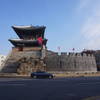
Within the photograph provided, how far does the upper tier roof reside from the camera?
170 feet

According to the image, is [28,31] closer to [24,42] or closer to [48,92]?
[24,42]

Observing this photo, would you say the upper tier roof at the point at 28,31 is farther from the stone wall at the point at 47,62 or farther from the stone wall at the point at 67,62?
the stone wall at the point at 67,62

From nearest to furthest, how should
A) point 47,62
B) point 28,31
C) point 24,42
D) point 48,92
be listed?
point 48,92 → point 47,62 → point 24,42 → point 28,31

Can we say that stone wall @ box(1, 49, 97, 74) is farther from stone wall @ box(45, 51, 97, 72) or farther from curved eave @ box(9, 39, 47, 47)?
curved eave @ box(9, 39, 47, 47)

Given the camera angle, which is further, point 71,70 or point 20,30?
point 20,30

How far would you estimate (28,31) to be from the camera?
172 feet

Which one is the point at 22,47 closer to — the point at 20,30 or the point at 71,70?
the point at 20,30

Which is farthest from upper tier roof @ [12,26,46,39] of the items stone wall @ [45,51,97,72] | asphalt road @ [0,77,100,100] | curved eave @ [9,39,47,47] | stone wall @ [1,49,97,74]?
asphalt road @ [0,77,100,100]

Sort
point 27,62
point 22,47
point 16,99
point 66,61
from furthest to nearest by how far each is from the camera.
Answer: point 22,47
point 66,61
point 27,62
point 16,99

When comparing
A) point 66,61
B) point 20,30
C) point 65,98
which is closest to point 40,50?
point 66,61

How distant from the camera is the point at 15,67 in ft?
136

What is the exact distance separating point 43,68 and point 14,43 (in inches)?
514

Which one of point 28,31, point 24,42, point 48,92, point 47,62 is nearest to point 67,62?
point 47,62

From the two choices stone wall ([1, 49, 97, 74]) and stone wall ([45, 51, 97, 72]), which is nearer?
stone wall ([1, 49, 97, 74])
